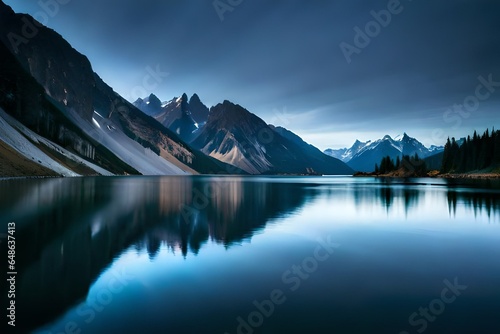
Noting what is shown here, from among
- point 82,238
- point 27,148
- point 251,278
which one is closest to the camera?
point 251,278

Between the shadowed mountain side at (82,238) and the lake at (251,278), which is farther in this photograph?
the shadowed mountain side at (82,238)

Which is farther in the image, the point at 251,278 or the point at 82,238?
the point at 82,238

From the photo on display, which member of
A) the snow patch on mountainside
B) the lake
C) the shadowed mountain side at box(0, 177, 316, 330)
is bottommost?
the lake

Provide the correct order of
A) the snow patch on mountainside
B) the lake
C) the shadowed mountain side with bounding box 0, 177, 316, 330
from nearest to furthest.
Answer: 1. the lake
2. the shadowed mountain side with bounding box 0, 177, 316, 330
3. the snow patch on mountainside

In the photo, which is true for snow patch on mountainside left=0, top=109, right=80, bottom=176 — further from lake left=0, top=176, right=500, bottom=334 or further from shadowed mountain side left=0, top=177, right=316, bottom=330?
lake left=0, top=176, right=500, bottom=334

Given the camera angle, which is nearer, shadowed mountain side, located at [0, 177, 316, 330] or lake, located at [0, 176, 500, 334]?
lake, located at [0, 176, 500, 334]

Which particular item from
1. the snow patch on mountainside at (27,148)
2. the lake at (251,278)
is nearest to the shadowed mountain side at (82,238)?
the lake at (251,278)

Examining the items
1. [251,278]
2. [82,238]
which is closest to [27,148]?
[82,238]

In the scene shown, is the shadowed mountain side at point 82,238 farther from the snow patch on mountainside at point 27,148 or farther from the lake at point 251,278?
the snow patch on mountainside at point 27,148

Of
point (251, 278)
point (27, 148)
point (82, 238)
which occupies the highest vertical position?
point (27, 148)

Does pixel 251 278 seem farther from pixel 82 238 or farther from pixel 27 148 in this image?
pixel 27 148

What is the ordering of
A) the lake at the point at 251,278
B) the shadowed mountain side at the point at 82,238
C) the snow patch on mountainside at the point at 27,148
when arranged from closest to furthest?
1. the lake at the point at 251,278
2. the shadowed mountain side at the point at 82,238
3. the snow patch on mountainside at the point at 27,148

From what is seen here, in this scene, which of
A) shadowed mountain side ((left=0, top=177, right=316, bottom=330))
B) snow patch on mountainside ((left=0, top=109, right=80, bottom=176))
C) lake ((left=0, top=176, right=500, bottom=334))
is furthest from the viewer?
snow patch on mountainside ((left=0, top=109, right=80, bottom=176))

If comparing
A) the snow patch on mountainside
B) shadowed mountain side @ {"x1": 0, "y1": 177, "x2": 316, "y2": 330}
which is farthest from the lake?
the snow patch on mountainside
